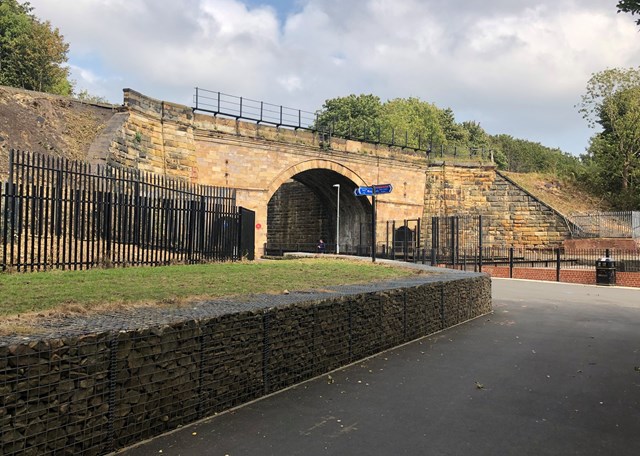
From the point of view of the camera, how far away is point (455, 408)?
194 inches

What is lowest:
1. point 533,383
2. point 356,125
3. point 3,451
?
point 533,383

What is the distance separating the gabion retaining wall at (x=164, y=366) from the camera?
310 cm

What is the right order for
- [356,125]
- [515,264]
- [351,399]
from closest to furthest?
[351,399]
[515,264]
[356,125]

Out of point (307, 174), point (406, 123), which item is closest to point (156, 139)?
point (307, 174)

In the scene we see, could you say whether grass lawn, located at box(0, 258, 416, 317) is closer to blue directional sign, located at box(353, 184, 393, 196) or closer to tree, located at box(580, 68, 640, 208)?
blue directional sign, located at box(353, 184, 393, 196)

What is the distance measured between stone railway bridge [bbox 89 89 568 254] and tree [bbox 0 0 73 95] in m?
14.6

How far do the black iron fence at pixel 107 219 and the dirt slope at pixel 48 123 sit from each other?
5606mm

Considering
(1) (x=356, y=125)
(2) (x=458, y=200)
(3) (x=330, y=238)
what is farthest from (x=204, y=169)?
(1) (x=356, y=125)

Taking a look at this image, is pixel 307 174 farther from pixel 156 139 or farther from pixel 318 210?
pixel 156 139

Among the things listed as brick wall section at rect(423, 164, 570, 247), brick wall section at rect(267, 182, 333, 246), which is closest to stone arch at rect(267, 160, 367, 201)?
brick wall section at rect(423, 164, 570, 247)

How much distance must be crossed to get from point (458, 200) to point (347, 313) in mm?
33728

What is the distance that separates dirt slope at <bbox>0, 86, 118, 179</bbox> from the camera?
1759 cm

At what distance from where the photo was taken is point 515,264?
2669 centimetres

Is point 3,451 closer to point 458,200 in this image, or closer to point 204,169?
point 204,169
